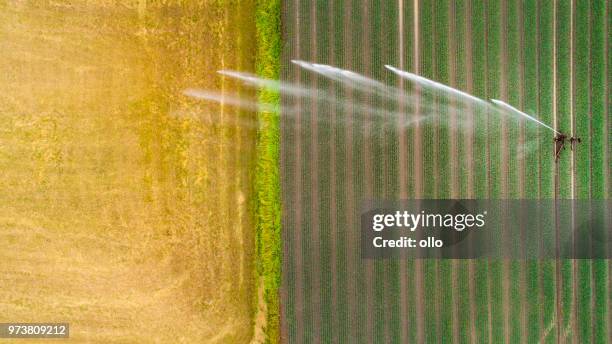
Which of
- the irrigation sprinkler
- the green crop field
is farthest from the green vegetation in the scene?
the irrigation sprinkler

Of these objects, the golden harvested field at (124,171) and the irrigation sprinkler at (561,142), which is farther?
the irrigation sprinkler at (561,142)

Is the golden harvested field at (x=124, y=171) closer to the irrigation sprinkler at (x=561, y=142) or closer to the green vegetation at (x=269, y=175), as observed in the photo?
the green vegetation at (x=269, y=175)

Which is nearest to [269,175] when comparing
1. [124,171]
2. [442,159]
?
[124,171]

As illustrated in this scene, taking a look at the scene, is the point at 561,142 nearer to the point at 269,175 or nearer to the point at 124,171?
the point at 269,175

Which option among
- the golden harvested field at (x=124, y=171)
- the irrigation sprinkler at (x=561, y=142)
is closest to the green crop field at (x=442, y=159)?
the irrigation sprinkler at (x=561, y=142)

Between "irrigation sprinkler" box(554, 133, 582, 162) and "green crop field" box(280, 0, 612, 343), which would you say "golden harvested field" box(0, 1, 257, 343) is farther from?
"irrigation sprinkler" box(554, 133, 582, 162)

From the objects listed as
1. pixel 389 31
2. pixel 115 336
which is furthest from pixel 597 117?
pixel 115 336

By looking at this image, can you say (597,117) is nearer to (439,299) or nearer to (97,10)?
(439,299)
